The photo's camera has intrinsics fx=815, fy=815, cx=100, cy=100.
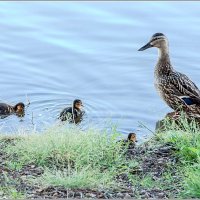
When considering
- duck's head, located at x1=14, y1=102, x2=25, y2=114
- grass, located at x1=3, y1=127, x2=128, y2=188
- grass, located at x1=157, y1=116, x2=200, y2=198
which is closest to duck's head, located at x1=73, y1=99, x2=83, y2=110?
duck's head, located at x1=14, y1=102, x2=25, y2=114

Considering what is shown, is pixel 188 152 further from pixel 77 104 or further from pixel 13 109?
pixel 13 109

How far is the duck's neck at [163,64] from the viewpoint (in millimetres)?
10523

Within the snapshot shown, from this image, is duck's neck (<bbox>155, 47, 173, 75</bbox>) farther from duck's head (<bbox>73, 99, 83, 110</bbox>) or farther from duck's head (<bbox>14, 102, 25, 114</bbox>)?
duck's head (<bbox>14, 102, 25, 114</bbox>)

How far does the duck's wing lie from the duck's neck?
27cm

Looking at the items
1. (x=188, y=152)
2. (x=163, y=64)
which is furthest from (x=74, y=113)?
Answer: (x=188, y=152)

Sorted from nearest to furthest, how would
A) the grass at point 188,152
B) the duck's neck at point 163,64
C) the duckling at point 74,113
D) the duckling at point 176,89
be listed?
1. the grass at point 188,152
2. the duckling at point 74,113
3. the duckling at point 176,89
4. the duck's neck at point 163,64

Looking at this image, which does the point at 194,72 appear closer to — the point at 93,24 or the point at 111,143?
the point at 93,24

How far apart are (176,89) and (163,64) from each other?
0.56m

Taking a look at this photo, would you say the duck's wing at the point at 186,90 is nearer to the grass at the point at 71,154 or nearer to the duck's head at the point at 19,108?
the duck's head at the point at 19,108

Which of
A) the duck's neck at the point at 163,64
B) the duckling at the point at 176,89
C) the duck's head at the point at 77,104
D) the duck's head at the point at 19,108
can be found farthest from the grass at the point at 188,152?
the duck's head at the point at 19,108

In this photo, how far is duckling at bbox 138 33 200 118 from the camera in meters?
9.96

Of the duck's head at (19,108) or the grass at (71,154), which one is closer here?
the grass at (71,154)

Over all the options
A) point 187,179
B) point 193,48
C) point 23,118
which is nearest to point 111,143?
point 187,179

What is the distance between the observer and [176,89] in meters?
10.2
